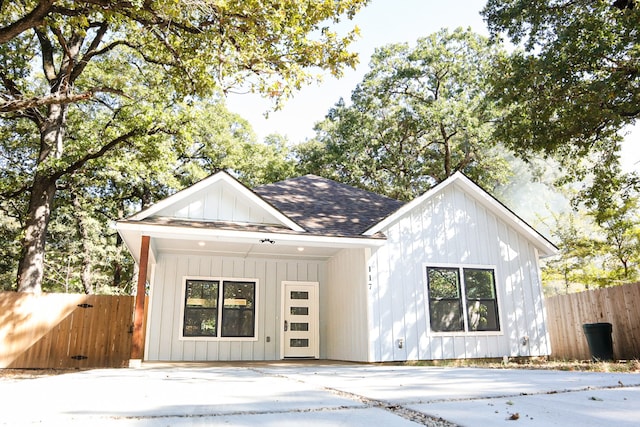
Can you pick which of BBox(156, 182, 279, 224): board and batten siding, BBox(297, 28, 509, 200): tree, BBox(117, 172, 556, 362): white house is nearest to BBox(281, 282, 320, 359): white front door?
BBox(117, 172, 556, 362): white house

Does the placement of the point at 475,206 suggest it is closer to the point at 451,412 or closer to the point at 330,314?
the point at 330,314

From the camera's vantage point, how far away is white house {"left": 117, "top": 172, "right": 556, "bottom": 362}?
959cm

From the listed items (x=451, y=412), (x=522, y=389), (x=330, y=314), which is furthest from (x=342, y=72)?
(x=451, y=412)

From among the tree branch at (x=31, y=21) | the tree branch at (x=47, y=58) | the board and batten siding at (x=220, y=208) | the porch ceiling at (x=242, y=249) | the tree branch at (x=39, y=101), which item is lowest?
the porch ceiling at (x=242, y=249)

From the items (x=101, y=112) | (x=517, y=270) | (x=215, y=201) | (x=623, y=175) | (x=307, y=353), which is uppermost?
(x=101, y=112)

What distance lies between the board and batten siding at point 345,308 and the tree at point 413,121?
34.7 feet

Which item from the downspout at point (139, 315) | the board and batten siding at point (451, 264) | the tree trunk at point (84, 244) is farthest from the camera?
the tree trunk at point (84, 244)

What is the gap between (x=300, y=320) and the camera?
12.0 m

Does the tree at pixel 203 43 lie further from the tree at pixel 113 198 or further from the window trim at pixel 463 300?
the tree at pixel 113 198

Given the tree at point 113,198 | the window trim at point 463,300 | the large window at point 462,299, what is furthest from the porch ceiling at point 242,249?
the tree at point 113,198

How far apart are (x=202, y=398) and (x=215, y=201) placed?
21.2 feet

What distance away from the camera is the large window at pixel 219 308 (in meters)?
11.2

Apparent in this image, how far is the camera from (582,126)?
38.8ft

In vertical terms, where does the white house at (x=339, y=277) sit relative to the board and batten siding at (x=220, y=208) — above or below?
below
